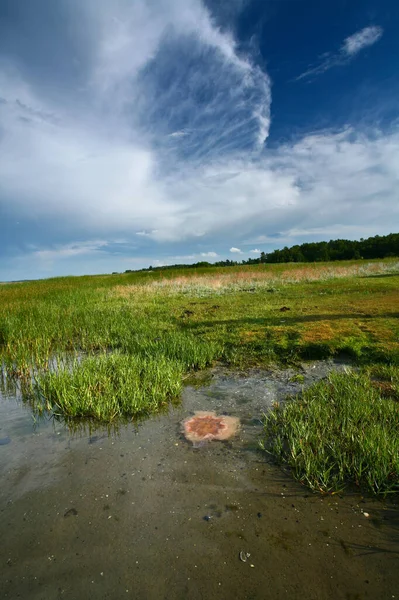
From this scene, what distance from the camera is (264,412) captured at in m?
5.69

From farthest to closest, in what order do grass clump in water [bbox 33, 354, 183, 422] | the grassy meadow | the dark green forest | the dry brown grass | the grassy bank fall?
the dark green forest → the dry brown grass → the grassy bank → the grassy meadow → grass clump in water [bbox 33, 354, 183, 422]

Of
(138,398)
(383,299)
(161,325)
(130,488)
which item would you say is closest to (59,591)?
(130,488)

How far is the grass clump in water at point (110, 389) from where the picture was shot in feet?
19.1

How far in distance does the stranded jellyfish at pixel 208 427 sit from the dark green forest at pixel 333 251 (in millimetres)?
74910

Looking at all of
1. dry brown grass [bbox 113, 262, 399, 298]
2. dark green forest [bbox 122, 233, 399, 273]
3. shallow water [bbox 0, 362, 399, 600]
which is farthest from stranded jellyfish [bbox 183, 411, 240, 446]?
dark green forest [bbox 122, 233, 399, 273]

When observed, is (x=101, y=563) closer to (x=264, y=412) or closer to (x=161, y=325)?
(x=264, y=412)

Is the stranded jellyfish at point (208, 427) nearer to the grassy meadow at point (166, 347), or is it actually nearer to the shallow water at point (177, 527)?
the shallow water at point (177, 527)

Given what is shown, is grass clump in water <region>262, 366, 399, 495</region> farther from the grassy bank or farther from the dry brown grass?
the dry brown grass

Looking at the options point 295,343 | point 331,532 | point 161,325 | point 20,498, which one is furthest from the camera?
point 161,325

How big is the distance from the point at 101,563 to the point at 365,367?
270 inches

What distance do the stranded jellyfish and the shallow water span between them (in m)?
0.22

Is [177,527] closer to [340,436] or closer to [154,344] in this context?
[340,436]

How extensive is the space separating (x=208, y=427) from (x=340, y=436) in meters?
2.11

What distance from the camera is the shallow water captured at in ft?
8.79
